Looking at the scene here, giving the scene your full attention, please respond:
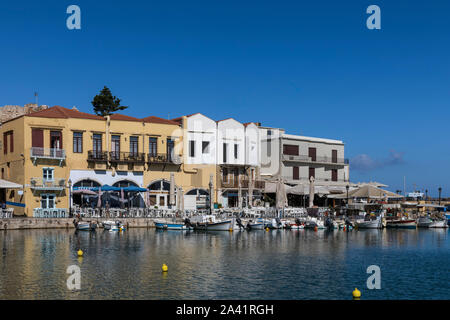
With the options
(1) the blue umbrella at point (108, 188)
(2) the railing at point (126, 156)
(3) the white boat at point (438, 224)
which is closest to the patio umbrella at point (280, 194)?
(2) the railing at point (126, 156)

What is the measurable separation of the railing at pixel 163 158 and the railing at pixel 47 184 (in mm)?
8960

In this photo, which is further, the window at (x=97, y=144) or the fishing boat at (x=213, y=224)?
the window at (x=97, y=144)

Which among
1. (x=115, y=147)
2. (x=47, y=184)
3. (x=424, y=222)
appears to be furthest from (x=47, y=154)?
(x=424, y=222)

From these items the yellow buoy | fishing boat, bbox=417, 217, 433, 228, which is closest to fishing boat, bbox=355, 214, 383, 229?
fishing boat, bbox=417, 217, 433, 228

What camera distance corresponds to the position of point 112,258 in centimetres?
2597

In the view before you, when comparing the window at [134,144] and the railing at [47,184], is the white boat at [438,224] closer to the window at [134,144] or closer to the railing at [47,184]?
the window at [134,144]

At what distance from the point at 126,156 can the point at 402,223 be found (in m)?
28.4

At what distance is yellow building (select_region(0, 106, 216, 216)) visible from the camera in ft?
155

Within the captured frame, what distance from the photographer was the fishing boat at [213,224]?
44000 mm

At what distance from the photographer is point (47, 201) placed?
47594 mm

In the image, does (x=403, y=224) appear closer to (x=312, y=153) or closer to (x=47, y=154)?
(x=312, y=153)

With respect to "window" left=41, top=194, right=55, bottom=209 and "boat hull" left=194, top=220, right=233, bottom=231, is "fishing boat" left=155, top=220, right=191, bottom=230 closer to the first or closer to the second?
"boat hull" left=194, top=220, right=233, bottom=231

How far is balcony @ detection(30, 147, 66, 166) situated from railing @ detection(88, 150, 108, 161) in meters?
2.50
